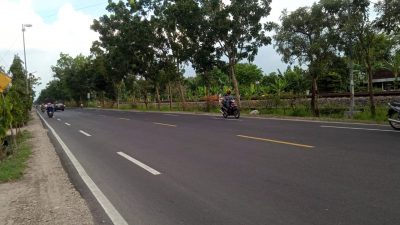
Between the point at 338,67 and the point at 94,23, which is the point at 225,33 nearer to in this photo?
the point at 338,67

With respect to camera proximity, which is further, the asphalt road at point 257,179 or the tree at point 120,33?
the tree at point 120,33

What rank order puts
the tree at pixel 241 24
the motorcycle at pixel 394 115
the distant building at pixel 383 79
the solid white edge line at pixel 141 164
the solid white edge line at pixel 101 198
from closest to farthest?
the solid white edge line at pixel 101 198 < the solid white edge line at pixel 141 164 < the motorcycle at pixel 394 115 < the tree at pixel 241 24 < the distant building at pixel 383 79

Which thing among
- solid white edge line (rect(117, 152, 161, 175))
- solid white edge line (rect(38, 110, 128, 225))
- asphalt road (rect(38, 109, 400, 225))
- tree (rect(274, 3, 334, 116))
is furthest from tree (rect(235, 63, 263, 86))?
solid white edge line (rect(38, 110, 128, 225))

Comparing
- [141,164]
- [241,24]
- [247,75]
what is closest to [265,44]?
[241,24]

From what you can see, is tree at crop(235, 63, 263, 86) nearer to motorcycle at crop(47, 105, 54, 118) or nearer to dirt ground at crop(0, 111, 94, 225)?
motorcycle at crop(47, 105, 54, 118)

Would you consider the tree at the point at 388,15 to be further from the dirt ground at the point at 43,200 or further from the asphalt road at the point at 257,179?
the dirt ground at the point at 43,200

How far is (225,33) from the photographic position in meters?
32.1

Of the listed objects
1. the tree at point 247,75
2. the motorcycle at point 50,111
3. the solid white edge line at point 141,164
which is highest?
the tree at point 247,75

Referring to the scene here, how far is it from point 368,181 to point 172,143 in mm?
7685

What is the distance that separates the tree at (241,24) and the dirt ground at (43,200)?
22646 millimetres

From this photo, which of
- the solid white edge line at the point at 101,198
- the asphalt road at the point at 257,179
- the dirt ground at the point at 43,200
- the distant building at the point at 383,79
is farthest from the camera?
the distant building at the point at 383,79

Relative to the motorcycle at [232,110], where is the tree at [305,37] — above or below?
above

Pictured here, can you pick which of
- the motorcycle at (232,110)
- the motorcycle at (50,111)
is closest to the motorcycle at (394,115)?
the motorcycle at (232,110)

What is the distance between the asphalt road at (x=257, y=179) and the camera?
231 inches
